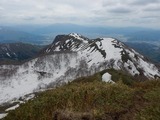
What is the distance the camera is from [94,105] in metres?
13.7

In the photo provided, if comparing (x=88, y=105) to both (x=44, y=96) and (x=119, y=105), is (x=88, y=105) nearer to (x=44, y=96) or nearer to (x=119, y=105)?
(x=119, y=105)

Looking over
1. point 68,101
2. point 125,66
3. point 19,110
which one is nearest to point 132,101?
point 68,101

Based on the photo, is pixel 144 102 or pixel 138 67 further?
pixel 138 67

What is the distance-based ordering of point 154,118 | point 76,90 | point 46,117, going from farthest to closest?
point 76,90
point 46,117
point 154,118

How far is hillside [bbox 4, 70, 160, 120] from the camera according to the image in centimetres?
1220

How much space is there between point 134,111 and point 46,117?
13.2 ft

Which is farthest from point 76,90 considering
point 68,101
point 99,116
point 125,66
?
point 125,66

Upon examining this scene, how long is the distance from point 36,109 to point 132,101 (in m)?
4.85

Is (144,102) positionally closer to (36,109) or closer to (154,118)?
(154,118)

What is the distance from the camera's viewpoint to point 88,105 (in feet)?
44.6

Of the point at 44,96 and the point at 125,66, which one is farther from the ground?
the point at 44,96

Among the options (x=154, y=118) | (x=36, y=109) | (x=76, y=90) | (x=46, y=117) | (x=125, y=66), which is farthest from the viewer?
(x=125, y=66)

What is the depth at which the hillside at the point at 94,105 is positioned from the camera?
1220 cm

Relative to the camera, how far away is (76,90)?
1559cm
